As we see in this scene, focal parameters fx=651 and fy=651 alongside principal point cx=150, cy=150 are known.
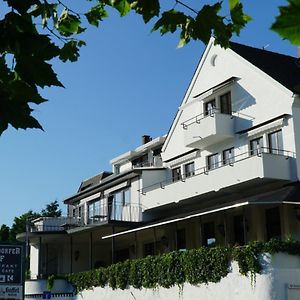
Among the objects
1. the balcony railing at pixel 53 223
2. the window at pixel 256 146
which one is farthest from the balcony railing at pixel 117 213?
the window at pixel 256 146

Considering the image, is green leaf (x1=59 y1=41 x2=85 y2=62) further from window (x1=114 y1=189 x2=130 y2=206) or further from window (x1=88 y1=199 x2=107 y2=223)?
window (x1=114 y1=189 x2=130 y2=206)

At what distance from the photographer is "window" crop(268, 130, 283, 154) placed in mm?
28984

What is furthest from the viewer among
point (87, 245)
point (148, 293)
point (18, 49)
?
point (87, 245)

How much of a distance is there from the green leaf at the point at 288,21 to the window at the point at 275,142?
27.0 metres

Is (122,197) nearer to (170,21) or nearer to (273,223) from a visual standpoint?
(273,223)

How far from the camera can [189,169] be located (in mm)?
35875

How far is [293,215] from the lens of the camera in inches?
1087

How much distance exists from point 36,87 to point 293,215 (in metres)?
25.5

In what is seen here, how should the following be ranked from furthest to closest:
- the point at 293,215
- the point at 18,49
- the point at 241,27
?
the point at 293,215
the point at 241,27
the point at 18,49

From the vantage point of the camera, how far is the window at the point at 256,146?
97.6ft

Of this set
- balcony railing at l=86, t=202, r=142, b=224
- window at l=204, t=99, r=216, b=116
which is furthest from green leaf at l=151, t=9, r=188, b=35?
balcony railing at l=86, t=202, r=142, b=224

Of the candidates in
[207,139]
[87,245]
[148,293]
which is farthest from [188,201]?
[87,245]

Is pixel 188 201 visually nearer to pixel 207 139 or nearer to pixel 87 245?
pixel 207 139

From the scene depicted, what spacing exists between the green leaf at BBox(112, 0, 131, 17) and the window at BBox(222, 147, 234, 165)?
27.3 metres
